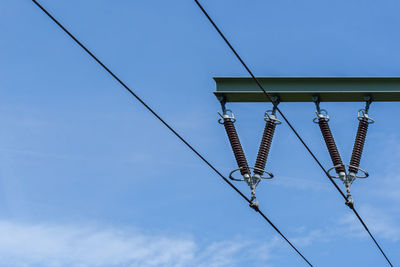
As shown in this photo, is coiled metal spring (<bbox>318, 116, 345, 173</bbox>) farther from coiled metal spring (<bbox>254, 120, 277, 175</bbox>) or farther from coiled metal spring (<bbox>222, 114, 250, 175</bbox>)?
coiled metal spring (<bbox>222, 114, 250, 175</bbox>)

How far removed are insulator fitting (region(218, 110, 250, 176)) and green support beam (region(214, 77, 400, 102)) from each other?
591 mm

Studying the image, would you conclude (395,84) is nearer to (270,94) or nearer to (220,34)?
(270,94)

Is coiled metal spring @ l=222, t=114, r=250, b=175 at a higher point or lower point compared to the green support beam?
lower

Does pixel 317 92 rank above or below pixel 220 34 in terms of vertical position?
above

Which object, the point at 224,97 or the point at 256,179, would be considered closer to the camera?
the point at 256,179

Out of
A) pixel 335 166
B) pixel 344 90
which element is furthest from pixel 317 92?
pixel 335 166

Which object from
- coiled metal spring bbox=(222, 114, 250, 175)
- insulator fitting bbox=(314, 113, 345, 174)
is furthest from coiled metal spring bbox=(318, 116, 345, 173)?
coiled metal spring bbox=(222, 114, 250, 175)

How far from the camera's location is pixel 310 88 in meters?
12.0

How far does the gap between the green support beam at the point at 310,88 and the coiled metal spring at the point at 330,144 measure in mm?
514

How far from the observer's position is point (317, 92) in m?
12.0

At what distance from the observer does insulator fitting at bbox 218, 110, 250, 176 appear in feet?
36.2

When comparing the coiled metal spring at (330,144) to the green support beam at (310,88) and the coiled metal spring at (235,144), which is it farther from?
the coiled metal spring at (235,144)

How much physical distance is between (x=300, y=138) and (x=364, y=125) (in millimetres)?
1915

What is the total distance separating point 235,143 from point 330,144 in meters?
1.59
